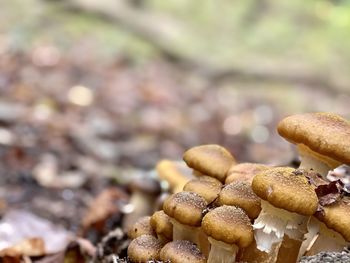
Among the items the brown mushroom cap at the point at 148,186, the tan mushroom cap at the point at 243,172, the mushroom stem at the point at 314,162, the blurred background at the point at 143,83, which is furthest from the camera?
the blurred background at the point at 143,83

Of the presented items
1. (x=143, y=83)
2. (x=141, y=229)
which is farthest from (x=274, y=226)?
(x=143, y=83)

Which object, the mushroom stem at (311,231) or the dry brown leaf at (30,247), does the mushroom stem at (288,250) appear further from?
the dry brown leaf at (30,247)

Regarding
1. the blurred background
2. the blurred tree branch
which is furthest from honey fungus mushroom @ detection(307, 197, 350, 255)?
the blurred tree branch

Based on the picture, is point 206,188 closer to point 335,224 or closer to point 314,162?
point 314,162

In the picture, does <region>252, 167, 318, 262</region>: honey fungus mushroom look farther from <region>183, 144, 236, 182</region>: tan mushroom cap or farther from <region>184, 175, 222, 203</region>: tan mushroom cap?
<region>183, 144, 236, 182</region>: tan mushroom cap

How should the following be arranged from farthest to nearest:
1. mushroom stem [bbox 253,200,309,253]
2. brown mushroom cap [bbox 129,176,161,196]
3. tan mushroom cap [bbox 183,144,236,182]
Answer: brown mushroom cap [bbox 129,176,161,196] → tan mushroom cap [bbox 183,144,236,182] → mushroom stem [bbox 253,200,309,253]

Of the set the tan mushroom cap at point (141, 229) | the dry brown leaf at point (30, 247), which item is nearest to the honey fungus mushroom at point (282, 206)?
the tan mushroom cap at point (141, 229)
